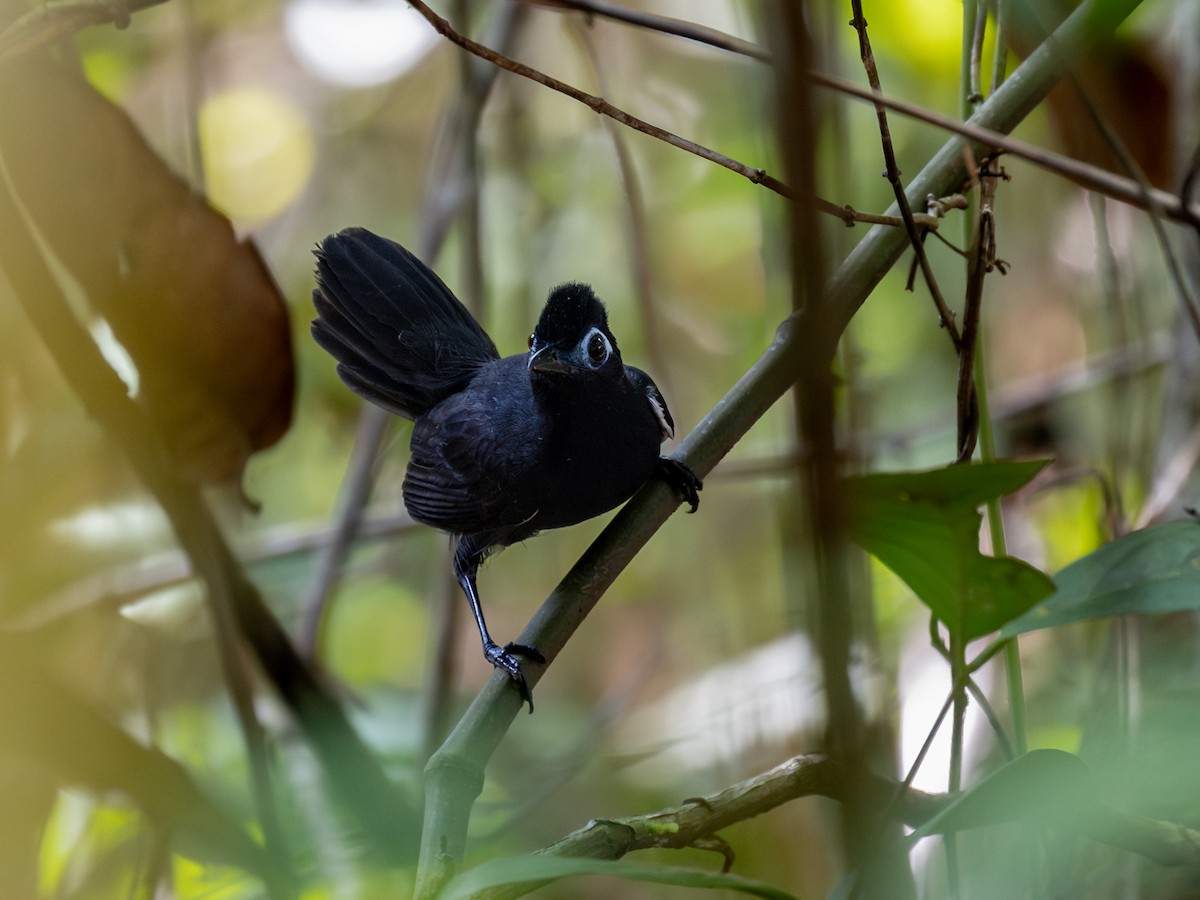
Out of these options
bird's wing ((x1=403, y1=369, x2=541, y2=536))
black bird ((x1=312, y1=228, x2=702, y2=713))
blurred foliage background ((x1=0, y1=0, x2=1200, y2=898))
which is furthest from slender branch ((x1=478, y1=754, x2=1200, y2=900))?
bird's wing ((x1=403, y1=369, x2=541, y2=536))

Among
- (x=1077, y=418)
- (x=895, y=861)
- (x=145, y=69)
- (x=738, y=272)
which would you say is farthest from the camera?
(x=738, y=272)

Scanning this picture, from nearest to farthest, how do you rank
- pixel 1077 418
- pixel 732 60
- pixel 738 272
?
pixel 1077 418 < pixel 732 60 < pixel 738 272

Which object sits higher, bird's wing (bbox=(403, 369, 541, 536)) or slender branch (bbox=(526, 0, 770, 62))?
slender branch (bbox=(526, 0, 770, 62))

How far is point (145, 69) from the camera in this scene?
5.10m

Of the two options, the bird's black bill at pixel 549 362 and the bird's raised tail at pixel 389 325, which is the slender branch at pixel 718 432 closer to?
the bird's black bill at pixel 549 362

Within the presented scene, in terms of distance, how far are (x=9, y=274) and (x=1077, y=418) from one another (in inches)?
159

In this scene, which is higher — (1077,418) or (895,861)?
(1077,418)

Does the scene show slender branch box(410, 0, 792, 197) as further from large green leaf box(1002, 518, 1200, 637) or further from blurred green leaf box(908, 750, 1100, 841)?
blurred green leaf box(908, 750, 1100, 841)

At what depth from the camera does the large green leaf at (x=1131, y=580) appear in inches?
63.7

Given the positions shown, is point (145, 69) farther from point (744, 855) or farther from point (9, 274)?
point (744, 855)

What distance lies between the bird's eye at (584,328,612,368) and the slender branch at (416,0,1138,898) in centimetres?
71

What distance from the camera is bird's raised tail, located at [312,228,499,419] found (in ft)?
10.4

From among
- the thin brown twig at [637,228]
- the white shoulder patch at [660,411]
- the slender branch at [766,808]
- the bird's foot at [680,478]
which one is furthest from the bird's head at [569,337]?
the slender branch at [766,808]

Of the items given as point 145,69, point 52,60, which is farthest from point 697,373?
point 52,60
